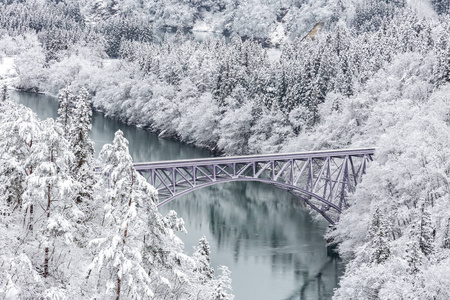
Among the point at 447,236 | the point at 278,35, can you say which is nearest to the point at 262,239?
the point at 447,236

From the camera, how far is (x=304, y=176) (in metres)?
64.5

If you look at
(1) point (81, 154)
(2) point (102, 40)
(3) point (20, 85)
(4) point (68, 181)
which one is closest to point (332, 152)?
(1) point (81, 154)

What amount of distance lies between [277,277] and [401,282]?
1655 centimetres

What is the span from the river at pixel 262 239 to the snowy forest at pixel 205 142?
10.2 feet

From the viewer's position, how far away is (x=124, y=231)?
709 inches

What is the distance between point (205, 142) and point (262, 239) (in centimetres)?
3865

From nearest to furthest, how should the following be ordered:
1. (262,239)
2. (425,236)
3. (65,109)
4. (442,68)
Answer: (425,236) < (65,109) < (262,239) < (442,68)

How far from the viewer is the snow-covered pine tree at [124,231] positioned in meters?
17.2

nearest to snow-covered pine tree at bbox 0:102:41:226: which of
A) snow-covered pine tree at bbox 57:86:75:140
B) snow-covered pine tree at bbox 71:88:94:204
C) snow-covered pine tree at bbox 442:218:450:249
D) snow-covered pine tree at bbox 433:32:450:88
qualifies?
snow-covered pine tree at bbox 71:88:94:204

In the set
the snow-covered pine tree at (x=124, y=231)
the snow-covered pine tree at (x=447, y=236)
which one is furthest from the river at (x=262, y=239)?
the snow-covered pine tree at (x=124, y=231)

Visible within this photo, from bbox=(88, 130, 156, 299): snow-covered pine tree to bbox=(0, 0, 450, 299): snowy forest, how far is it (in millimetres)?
64

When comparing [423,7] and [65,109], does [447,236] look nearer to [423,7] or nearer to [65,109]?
[65,109]

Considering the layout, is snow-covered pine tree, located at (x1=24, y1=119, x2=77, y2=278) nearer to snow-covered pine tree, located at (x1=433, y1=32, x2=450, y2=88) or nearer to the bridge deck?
the bridge deck

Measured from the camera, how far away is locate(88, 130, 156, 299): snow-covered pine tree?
56.6ft
